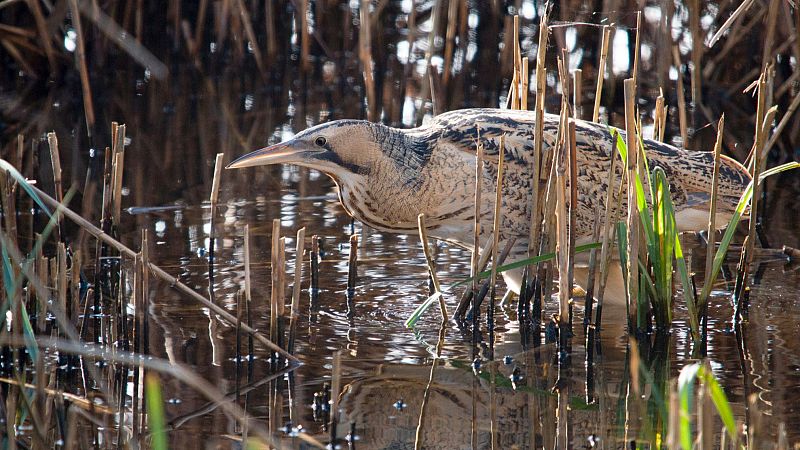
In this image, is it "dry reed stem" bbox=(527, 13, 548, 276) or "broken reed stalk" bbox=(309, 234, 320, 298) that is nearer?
"dry reed stem" bbox=(527, 13, 548, 276)

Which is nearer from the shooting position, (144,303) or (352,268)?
(144,303)

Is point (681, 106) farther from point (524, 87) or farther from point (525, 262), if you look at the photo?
point (525, 262)

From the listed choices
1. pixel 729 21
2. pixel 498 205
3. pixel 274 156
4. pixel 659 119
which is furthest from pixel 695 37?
pixel 274 156

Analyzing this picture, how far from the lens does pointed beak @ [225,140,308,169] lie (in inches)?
177

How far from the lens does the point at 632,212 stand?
14.1 feet

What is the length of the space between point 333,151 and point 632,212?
45.4 inches

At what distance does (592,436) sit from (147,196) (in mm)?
3728

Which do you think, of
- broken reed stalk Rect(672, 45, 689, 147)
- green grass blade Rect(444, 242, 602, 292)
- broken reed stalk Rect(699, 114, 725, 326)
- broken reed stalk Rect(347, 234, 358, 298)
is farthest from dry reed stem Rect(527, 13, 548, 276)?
broken reed stalk Rect(672, 45, 689, 147)

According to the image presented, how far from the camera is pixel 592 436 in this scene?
3.77 metres

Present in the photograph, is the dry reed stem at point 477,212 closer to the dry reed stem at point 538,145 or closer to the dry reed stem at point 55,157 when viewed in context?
the dry reed stem at point 538,145

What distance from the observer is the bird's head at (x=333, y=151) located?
14.9 feet

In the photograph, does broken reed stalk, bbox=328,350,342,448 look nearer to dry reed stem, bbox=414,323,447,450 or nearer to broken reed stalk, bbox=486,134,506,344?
dry reed stem, bbox=414,323,447,450

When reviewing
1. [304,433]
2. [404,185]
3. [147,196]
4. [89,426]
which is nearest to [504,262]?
[404,185]

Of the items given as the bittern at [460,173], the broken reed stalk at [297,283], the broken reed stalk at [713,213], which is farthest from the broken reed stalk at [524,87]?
the broken reed stalk at [297,283]
